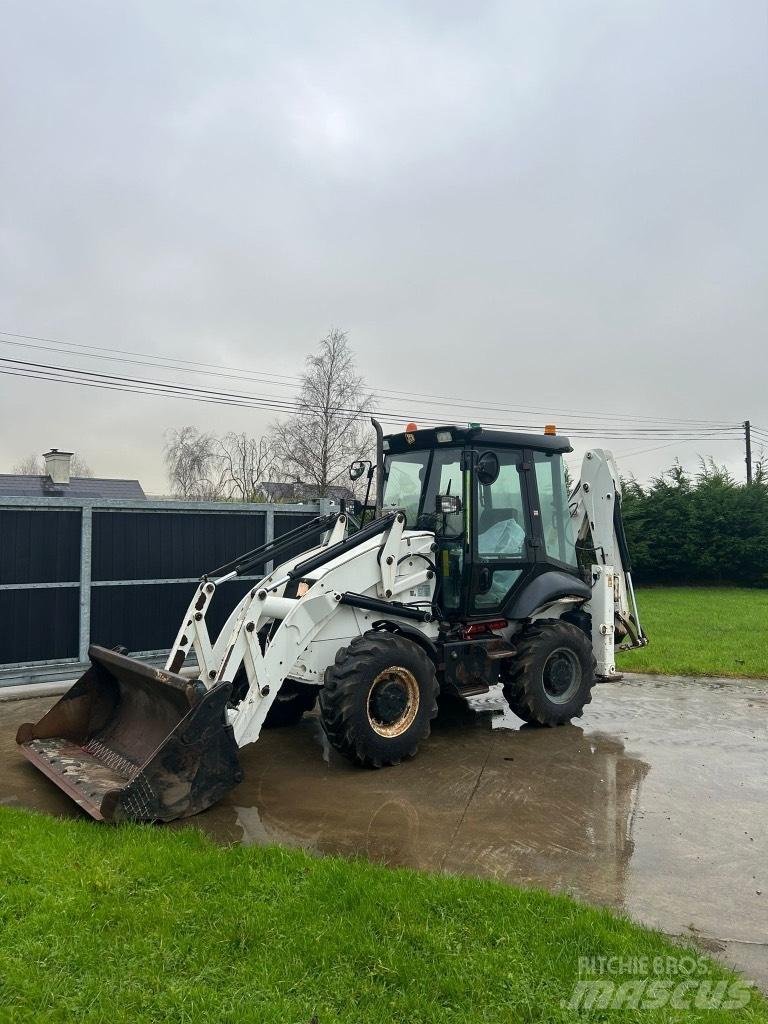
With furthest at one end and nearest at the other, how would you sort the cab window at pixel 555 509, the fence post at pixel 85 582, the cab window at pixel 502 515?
the fence post at pixel 85 582, the cab window at pixel 555 509, the cab window at pixel 502 515

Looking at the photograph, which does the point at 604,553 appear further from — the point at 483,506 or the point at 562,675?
the point at 483,506

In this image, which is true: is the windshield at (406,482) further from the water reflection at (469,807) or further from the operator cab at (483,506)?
the water reflection at (469,807)

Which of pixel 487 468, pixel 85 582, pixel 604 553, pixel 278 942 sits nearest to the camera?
pixel 278 942

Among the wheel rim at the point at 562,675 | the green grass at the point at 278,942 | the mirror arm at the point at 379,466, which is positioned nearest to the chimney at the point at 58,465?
the mirror arm at the point at 379,466

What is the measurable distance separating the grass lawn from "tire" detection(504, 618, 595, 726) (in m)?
3.07

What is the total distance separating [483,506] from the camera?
21.5 ft

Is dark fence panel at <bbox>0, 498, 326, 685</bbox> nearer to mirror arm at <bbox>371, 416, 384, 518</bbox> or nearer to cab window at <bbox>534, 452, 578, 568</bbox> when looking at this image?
mirror arm at <bbox>371, 416, 384, 518</bbox>

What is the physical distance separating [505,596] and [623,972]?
12.9 feet

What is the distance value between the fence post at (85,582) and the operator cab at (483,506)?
10.6ft

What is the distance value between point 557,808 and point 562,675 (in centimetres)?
204

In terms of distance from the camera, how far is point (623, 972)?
116 inches

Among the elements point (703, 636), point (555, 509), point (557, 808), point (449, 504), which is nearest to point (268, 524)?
point (555, 509)

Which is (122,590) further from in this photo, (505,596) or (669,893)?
(669,893)

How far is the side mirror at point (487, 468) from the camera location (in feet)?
21.0
